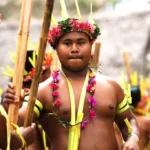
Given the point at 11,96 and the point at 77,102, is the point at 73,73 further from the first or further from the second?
the point at 11,96

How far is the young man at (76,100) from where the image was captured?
4.27 m

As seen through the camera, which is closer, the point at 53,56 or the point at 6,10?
the point at 53,56

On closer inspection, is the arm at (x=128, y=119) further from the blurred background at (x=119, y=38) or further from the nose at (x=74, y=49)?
the blurred background at (x=119, y=38)

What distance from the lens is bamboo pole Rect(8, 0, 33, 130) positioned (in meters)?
3.87

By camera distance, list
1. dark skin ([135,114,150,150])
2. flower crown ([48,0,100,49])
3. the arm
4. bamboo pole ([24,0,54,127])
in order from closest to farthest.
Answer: bamboo pole ([24,0,54,127])
flower crown ([48,0,100,49])
the arm
dark skin ([135,114,150,150])

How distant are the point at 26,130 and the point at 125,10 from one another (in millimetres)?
9127

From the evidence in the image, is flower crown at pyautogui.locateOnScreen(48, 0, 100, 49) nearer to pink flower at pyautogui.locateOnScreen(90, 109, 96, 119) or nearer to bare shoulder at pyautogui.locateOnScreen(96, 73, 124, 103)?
bare shoulder at pyautogui.locateOnScreen(96, 73, 124, 103)

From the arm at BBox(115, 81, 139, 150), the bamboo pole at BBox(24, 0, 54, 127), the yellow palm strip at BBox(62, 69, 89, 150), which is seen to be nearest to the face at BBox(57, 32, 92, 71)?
the yellow palm strip at BBox(62, 69, 89, 150)

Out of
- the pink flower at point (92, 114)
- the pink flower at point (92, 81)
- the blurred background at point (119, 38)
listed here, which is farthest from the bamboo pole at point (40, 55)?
the blurred background at point (119, 38)

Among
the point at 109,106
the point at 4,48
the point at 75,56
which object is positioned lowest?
the point at 4,48

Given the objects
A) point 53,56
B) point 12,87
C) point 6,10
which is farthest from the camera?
point 6,10

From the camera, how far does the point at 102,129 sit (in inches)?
170

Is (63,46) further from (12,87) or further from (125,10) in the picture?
(125,10)

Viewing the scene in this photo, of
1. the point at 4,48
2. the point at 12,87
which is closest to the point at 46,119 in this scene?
the point at 12,87
